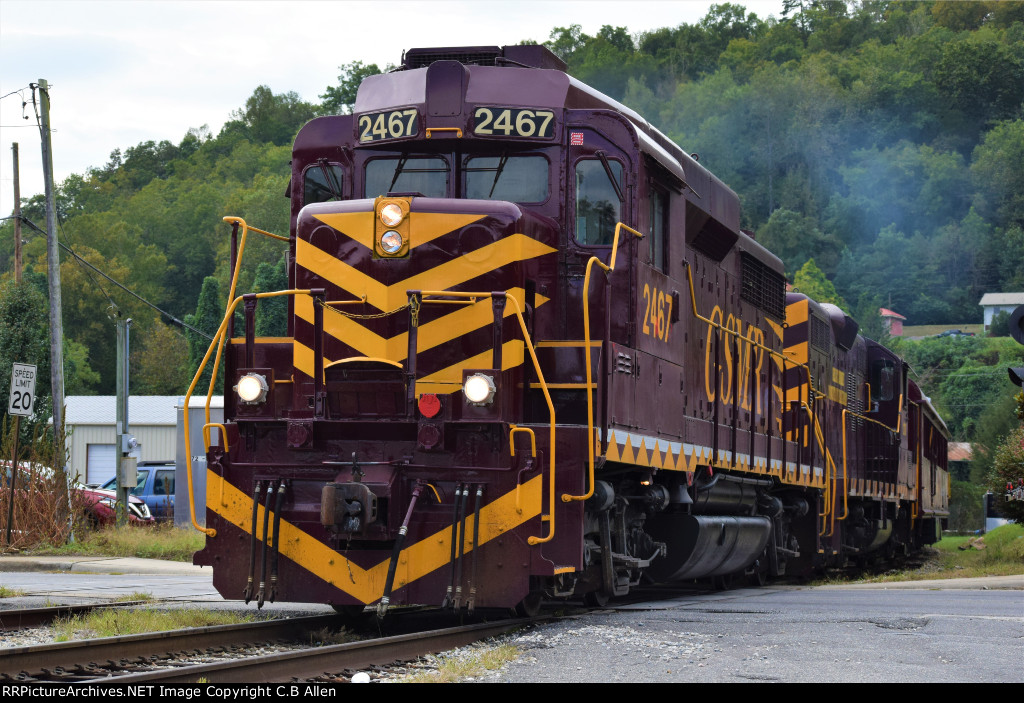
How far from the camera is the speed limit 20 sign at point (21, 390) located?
683 inches

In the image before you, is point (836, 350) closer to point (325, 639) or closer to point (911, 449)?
point (911, 449)

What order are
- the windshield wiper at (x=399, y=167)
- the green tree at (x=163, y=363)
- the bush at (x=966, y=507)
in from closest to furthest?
the windshield wiper at (x=399, y=167) → the bush at (x=966, y=507) → the green tree at (x=163, y=363)

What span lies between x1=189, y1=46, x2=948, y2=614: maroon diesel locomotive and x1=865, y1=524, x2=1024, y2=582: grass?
9622mm

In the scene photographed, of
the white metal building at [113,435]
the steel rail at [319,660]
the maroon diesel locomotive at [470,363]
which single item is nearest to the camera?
the steel rail at [319,660]

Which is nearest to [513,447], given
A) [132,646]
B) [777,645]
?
[777,645]

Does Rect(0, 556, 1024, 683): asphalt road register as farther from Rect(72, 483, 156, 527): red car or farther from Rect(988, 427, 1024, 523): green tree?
Rect(988, 427, 1024, 523): green tree

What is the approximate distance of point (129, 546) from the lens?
1884 centimetres

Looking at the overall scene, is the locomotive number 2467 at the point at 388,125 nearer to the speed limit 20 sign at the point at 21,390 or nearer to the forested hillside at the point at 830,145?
the speed limit 20 sign at the point at 21,390

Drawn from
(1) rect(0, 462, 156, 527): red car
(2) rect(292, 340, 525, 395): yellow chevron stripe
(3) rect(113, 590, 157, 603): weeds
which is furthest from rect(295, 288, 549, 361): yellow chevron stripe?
(1) rect(0, 462, 156, 527): red car

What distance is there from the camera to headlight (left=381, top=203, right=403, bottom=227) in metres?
8.59

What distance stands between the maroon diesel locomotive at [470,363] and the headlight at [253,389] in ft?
0.05

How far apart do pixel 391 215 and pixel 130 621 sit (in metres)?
3.47

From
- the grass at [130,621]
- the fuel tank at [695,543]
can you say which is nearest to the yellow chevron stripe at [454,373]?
the grass at [130,621]

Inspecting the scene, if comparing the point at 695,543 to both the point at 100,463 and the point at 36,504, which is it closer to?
the point at 36,504
